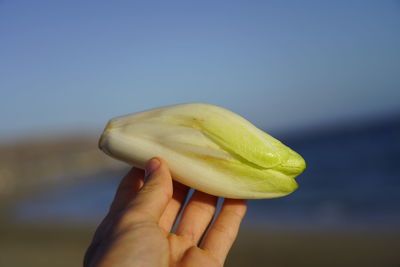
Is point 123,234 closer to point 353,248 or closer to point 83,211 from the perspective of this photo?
point 353,248

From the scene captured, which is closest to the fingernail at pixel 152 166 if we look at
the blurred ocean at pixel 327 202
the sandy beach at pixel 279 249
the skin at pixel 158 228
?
the skin at pixel 158 228

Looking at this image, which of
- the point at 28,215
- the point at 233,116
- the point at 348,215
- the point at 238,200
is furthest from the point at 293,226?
the point at 28,215

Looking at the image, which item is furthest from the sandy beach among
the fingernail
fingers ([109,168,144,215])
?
the fingernail

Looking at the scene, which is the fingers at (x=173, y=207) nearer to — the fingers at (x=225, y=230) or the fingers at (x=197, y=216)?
the fingers at (x=197, y=216)

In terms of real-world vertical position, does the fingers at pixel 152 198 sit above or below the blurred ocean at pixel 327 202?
below

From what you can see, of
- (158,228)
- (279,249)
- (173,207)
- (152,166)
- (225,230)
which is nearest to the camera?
(158,228)

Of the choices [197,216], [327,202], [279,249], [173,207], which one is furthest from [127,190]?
[327,202]

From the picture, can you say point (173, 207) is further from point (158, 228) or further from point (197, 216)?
point (158, 228)
